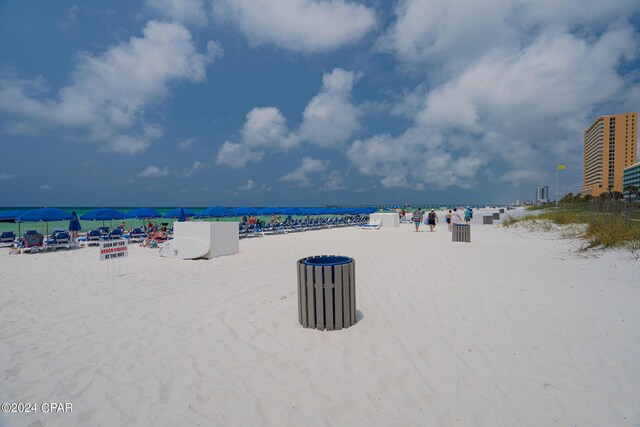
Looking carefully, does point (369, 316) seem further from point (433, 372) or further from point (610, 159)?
point (610, 159)

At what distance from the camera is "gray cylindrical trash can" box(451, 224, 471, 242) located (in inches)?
490

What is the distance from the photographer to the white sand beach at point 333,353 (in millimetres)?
2468

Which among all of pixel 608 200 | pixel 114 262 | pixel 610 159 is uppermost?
pixel 610 159

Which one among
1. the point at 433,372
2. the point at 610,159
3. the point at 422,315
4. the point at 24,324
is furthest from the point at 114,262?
the point at 610,159

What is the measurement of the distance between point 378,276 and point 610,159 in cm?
11486

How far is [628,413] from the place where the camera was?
2.38 metres

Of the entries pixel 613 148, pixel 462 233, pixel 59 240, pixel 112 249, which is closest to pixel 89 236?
pixel 59 240

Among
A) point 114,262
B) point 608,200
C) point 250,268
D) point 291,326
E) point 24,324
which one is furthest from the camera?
point 608,200

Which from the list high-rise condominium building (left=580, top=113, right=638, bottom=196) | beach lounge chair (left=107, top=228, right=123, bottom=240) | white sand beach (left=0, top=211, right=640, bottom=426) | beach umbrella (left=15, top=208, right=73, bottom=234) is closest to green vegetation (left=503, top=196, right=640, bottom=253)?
white sand beach (left=0, top=211, right=640, bottom=426)

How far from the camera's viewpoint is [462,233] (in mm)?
Result: 12539

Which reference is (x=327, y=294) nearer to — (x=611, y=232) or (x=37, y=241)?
(x=611, y=232)

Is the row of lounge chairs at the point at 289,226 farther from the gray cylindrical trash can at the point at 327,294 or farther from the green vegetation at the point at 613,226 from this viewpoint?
the green vegetation at the point at 613,226

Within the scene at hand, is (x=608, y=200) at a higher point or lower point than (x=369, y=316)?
higher

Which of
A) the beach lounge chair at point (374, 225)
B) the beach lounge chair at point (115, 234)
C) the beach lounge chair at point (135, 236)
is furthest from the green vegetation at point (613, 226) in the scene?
the beach lounge chair at point (115, 234)
